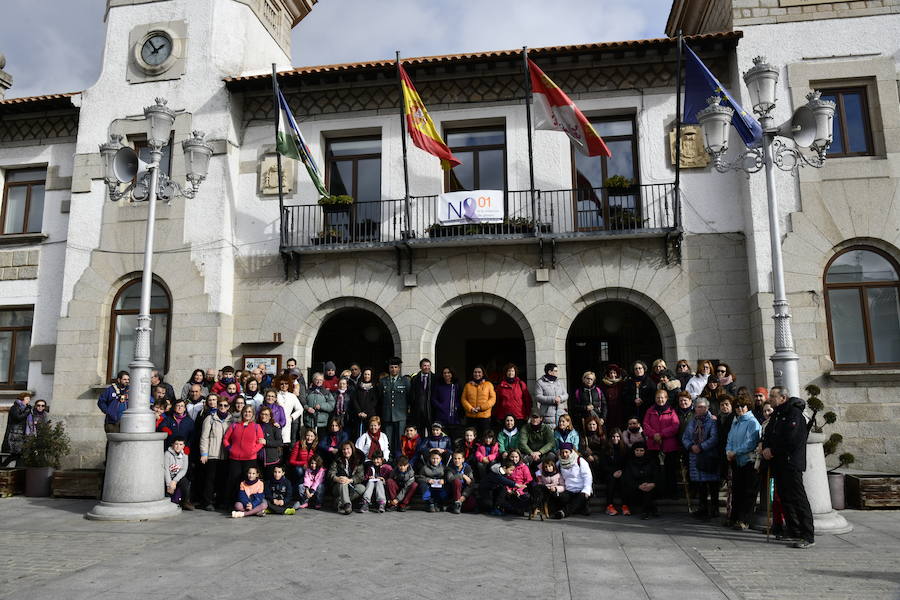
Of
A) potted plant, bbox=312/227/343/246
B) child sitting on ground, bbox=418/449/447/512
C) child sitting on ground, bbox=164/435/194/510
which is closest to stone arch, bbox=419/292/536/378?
potted plant, bbox=312/227/343/246

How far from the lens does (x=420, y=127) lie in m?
12.0

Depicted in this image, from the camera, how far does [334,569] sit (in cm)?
600

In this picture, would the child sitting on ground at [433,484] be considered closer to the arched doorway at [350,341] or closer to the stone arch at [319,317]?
the stone arch at [319,317]

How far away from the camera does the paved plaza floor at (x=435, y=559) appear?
5.32m

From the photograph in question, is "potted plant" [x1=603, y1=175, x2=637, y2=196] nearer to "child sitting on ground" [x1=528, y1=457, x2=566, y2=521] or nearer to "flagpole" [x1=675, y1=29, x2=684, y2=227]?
"flagpole" [x1=675, y1=29, x2=684, y2=227]

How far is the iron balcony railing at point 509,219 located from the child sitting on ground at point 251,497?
16.8 feet

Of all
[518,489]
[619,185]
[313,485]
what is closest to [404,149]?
[619,185]

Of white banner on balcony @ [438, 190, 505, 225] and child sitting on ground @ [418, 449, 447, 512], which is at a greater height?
white banner on balcony @ [438, 190, 505, 225]

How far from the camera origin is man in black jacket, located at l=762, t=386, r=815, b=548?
6.94 m

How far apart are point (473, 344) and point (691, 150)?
6.98 meters

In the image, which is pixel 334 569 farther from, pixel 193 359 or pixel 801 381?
pixel 801 381

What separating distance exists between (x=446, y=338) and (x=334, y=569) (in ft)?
35.5

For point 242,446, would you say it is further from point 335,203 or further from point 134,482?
point 335,203

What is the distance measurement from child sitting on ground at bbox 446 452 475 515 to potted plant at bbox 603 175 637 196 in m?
5.94
